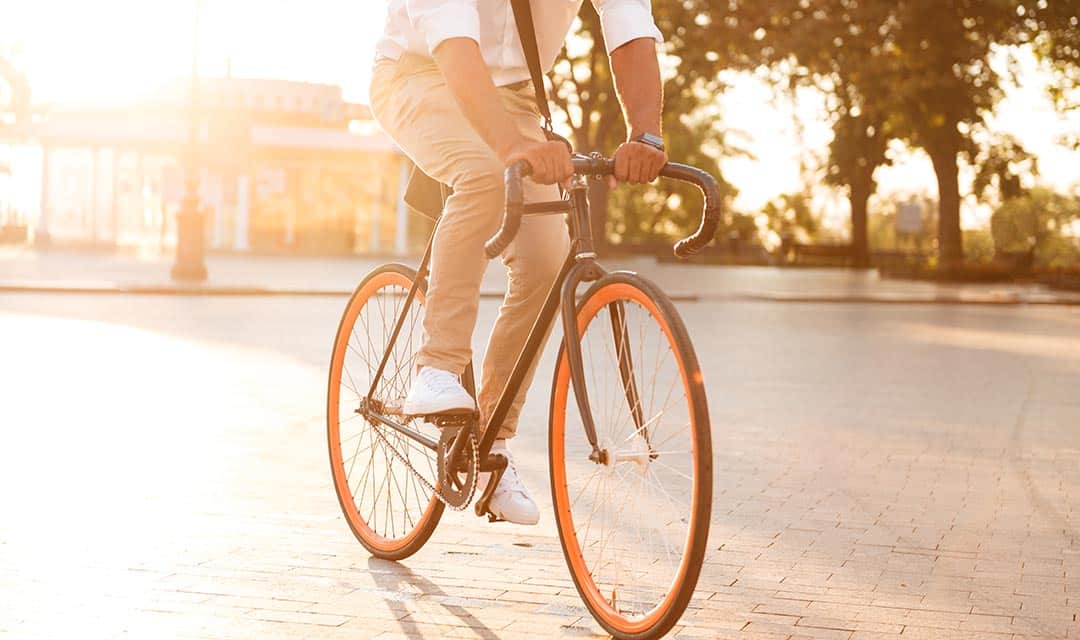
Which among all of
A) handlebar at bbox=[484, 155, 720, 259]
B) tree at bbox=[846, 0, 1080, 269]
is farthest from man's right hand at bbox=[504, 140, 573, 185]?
tree at bbox=[846, 0, 1080, 269]

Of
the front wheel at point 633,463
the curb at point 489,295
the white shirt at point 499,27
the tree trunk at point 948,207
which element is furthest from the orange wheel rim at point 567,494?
the tree trunk at point 948,207

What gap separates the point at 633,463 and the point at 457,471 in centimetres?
73

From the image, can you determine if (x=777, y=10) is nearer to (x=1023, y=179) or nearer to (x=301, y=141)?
(x=1023, y=179)

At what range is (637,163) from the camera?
3.94 meters

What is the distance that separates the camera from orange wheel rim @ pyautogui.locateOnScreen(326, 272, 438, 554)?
5156mm

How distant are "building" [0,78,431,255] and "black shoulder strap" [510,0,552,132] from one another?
5263cm

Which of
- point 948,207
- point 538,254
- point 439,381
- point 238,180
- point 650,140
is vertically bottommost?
point 439,381

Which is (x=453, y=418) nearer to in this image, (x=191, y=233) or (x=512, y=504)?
(x=512, y=504)

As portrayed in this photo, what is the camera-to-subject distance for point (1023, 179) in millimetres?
45656

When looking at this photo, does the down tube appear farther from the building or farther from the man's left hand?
the building

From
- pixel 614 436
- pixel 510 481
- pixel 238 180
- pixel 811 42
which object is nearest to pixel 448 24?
pixel 614 436

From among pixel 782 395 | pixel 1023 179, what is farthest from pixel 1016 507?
pixel 1023 179

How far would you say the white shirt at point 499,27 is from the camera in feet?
13.9

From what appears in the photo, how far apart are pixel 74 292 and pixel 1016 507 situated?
21.4m
